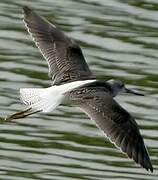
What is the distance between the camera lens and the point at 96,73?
51.4ft

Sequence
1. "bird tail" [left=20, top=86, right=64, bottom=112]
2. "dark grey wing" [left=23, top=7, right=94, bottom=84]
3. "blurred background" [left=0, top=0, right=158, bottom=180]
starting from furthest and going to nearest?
"blurred background" [left=0, top=0, right=158, bottom=180] < "dark grey wing" [left=23, top=7, right=94, bottom=84] < "bird tail" [left=20, top=86, right=64, bottom=112]

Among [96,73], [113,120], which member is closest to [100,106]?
[113,120]

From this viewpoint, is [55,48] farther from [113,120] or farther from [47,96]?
[113,120]

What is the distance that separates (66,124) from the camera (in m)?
14.2

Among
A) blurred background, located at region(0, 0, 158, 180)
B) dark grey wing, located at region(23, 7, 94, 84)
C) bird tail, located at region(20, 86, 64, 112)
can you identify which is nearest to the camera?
bird tail, located at region(20, 86, 64, 112)

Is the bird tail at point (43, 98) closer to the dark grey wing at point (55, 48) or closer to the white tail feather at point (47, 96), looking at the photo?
the white tail feather at point (47, 96)

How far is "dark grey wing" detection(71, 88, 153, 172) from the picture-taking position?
11.6 meters

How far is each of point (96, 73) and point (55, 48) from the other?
2.55m

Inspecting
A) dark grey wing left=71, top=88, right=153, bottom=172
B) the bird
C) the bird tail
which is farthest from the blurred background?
dark grey wing left=71, top=88, right=153, bottom=172

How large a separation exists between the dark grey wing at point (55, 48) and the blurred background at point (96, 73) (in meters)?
0.95

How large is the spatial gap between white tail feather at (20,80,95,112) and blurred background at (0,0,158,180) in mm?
1026

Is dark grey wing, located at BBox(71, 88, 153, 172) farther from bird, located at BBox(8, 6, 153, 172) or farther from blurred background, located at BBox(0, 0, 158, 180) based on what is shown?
blurred background, located at BBox(0, 0, 158, 180)

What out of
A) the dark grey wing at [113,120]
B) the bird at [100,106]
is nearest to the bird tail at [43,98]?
the bird at [100,106]

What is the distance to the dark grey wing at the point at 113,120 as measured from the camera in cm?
1162
